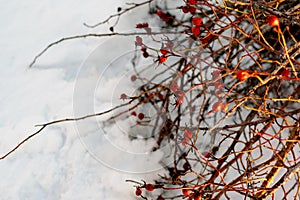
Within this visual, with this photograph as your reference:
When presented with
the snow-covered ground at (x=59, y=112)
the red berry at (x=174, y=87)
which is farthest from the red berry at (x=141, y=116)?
the red berry at (x=174, y=87)

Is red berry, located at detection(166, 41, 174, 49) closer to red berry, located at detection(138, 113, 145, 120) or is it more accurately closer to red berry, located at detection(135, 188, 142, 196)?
red berry, located at detection(138, 113, 145, 120)

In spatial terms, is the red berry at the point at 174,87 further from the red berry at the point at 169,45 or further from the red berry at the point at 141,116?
the red berry at the point at 141,116

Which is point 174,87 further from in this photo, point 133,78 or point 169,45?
point 133,78

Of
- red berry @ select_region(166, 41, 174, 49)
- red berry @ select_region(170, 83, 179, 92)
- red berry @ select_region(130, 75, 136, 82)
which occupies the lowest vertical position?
red berry @ select_region(170, 83, 179, 92)

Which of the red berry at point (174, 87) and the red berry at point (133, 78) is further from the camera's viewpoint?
the red berry at point (133, 78)

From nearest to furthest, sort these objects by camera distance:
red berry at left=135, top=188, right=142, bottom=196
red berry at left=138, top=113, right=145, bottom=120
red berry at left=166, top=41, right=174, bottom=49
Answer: red berry at left=166, top=41, right=174, bottom=49
red berry at left=135, top=188, right=142, bottom=196
red berry at left=138, top=113, right=145, bottom=120

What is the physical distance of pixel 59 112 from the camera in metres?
1.44

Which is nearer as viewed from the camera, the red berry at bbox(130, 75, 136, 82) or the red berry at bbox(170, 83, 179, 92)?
the red berry at bbox(170, 83, 179, 92)

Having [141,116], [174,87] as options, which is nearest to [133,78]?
[141,116]

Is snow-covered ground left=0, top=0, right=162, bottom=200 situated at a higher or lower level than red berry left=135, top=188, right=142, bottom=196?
higher

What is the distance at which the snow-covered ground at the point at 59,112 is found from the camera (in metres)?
1.34

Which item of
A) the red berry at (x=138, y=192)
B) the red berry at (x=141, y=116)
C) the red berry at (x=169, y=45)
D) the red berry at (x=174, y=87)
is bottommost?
the red berry at (x=138, y=192)

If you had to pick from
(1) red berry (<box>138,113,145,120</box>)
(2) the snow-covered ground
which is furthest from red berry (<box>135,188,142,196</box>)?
(1) red berry (<box>138,113,145,120</box>)

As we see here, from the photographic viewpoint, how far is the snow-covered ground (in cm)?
134
